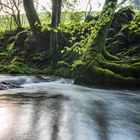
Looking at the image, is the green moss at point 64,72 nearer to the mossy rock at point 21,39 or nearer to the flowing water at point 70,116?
the flowing water at point 70,116

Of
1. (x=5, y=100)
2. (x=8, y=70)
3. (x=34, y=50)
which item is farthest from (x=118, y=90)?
(x=34, y=50)

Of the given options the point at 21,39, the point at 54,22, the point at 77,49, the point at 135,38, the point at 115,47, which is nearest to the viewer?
the point at 77,49

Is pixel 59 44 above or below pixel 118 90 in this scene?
above

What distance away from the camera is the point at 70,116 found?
5961 mm

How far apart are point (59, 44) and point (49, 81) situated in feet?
17.9

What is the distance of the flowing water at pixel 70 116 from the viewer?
467cm

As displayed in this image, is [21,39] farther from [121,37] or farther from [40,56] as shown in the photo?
[121,37]

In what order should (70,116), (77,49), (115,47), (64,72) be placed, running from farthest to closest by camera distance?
1. (115,47)
2. (64,72)
3. (77,49)
4. (70,116)

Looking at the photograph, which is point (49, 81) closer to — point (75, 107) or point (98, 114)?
point (75, 107)

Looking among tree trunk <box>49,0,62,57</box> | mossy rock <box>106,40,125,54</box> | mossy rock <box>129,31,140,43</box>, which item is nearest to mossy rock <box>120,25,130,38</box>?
mossy rock <box>129,31,140,43</box>

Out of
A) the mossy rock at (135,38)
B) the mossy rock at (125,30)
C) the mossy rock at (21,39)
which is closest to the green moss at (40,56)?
the mossy rock at (21,39)

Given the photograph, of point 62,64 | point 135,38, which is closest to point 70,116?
point 62,64

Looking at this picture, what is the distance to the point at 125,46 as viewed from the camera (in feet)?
54.2

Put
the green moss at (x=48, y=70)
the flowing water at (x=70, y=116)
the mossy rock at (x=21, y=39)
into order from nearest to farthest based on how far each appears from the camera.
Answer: the flowing water at (x=70, y=116)
the green moss at (x=48, y=70)
the mossy rock at (x=21, y=39)
